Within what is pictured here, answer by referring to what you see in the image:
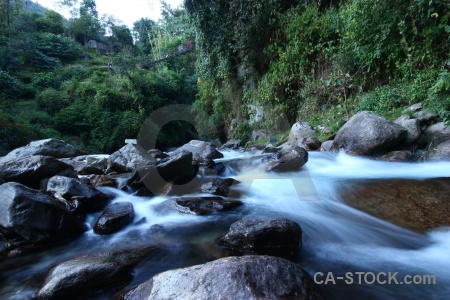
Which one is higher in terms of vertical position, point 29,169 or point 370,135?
point 29,169

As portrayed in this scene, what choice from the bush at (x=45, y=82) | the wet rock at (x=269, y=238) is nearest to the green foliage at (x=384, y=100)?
the wet rock at (x=269, y=238)

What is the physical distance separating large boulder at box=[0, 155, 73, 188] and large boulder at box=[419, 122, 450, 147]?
7325 mm

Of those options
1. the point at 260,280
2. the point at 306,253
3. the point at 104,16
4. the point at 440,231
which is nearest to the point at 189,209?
the point at 306,253

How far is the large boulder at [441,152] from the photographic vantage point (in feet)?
14.4

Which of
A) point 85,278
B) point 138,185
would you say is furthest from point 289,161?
point 85,278

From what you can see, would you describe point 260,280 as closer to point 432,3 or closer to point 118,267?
point 118,267

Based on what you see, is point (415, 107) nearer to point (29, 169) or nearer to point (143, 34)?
point (29, 169)

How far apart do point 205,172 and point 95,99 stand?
13.2 metres

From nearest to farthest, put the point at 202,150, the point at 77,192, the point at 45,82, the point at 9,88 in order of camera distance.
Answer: the point at 77,192, the point at 202,150, the point at 9,88, the point at 45,82

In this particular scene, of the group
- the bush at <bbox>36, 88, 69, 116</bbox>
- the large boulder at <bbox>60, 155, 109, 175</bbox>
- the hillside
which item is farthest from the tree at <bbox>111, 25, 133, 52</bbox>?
the large boulder at <bbox>60, 155, 109, 175</bbox>

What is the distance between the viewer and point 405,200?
324cm

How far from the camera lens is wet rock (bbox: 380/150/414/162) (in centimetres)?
481

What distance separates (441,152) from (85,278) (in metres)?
5.61

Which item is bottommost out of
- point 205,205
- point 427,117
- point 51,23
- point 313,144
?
point 205,205
